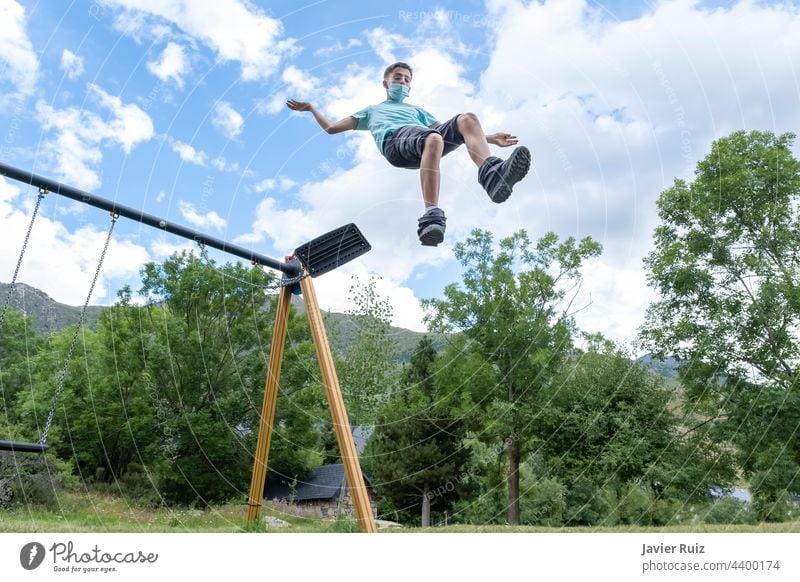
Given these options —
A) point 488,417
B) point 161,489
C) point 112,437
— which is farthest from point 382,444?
point 112,437

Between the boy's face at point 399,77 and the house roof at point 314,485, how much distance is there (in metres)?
16.5

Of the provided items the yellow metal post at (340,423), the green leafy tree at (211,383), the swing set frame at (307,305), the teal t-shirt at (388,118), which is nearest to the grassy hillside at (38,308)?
the green leafy tree at (211,383)

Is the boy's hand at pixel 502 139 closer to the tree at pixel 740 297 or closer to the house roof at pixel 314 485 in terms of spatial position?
the tree at pixel 740 297

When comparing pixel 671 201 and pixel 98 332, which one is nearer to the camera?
pixel 671 201

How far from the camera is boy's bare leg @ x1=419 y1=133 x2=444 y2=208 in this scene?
507 centimetres

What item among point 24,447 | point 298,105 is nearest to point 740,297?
point 298,105

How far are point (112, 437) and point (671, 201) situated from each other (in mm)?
18793

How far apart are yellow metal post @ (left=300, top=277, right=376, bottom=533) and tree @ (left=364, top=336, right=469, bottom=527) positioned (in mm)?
10880

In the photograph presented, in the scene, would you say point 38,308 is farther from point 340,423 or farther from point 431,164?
point 431,164

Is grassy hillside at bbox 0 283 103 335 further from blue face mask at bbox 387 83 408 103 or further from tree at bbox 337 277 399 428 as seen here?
blue face mask at bbox 387 83 408 103
